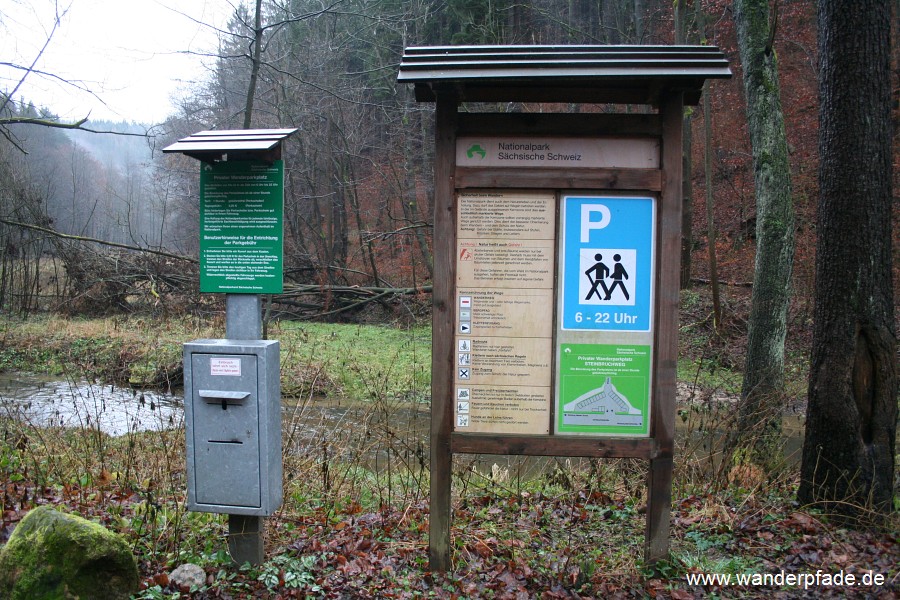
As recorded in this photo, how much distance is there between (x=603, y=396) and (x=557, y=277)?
2.57 ft

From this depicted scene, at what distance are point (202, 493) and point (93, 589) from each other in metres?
0.72

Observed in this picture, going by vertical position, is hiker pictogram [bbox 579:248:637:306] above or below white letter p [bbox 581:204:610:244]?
below

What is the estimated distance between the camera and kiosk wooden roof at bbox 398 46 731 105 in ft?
12.2

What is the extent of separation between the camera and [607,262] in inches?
157

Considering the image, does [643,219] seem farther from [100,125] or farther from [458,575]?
[100,125]

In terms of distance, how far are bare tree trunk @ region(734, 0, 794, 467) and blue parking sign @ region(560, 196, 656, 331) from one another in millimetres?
3889

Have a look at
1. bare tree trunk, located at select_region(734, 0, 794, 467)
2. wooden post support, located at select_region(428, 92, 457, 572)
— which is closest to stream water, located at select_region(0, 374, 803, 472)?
bare tree trunk, located at select_region(734, 0, 794, 467)

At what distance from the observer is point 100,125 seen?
33.4 feet

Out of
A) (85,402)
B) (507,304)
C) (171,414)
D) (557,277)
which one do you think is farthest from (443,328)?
(85,402)

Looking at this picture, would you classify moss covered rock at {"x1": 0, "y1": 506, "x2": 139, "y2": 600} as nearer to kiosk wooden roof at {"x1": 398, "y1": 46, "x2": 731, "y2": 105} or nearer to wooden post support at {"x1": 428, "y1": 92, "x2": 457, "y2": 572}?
Answer: wooden post support at {"x1": 428, "y1": 92, "x2": 457, "y2": 572}

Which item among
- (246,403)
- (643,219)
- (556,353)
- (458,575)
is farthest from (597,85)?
(458,575)

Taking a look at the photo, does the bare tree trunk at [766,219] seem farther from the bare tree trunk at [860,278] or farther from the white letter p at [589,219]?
the white letter p at [589,219]

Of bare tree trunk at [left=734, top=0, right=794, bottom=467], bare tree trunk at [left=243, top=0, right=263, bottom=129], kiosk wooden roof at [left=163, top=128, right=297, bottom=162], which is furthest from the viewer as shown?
bare tree trunk at [left=243, top=0, right=263, bottom=129]

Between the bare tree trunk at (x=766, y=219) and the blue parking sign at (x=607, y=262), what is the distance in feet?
12.8
